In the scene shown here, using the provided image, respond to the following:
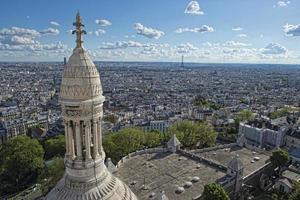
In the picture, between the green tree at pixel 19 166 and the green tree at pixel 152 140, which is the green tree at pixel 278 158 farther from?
the green tree at pixel 19 166

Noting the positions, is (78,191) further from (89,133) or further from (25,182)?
(25,182)

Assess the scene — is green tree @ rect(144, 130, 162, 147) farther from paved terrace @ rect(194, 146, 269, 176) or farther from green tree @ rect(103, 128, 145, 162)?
paved terrace @ rect(194, 146, 269, 176)

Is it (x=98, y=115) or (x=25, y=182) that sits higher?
(x=98, y=115)

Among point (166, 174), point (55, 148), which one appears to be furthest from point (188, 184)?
point (55, 148)

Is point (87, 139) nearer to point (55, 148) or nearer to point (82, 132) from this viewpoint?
point (82, 132)

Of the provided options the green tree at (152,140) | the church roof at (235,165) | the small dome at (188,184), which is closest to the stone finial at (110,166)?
the small dome at (188,184)

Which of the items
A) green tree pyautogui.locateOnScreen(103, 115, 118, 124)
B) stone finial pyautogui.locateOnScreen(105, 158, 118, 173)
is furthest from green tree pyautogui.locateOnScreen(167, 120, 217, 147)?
green tree pyautogui.locateOnScreen(103, 115, 118, 124)

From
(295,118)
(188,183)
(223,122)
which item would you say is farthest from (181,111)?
(188,183)
